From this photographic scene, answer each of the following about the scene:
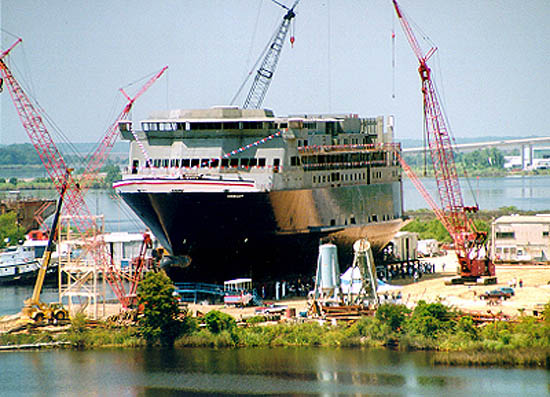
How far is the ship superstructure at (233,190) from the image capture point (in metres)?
67.0

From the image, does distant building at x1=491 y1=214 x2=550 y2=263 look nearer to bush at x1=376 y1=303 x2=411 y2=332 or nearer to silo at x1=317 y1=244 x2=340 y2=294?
silo at x1=317 y1=244 x2=340 y2=294

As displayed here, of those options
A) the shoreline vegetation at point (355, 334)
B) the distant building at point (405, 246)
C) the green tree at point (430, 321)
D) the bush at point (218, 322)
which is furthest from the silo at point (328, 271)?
the distant building at point (405, 246)

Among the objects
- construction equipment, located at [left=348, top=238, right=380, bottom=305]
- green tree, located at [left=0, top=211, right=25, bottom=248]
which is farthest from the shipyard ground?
green tree, located at [left=0, top=211, right=25, bottom=248]

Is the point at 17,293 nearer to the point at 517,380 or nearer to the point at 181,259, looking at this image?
the point at 181,259

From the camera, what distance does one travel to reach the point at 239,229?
67.4 metres

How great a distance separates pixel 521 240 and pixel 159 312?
34.2m

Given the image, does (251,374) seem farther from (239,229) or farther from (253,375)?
(239,229)

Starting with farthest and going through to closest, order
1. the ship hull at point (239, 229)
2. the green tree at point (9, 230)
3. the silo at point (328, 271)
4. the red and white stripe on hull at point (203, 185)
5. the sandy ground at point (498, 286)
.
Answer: the green tree at point (9, 230), the ship hull at point (239, 229), the red and white stripe on hull at point (203, 185), the silo at point (328, 271), the sandy ground at point (498, 286)

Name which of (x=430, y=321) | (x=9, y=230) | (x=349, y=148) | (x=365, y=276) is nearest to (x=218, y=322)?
(x=365, y=276)

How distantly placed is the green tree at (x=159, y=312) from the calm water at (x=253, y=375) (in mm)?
1128

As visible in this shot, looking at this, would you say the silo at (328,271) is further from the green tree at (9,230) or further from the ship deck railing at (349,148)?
the green tree at (9,230)

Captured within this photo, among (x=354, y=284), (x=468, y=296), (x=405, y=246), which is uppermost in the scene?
(x=405, y=246)

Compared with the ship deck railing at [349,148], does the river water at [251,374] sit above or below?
below

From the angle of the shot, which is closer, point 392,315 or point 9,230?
point 392,315
